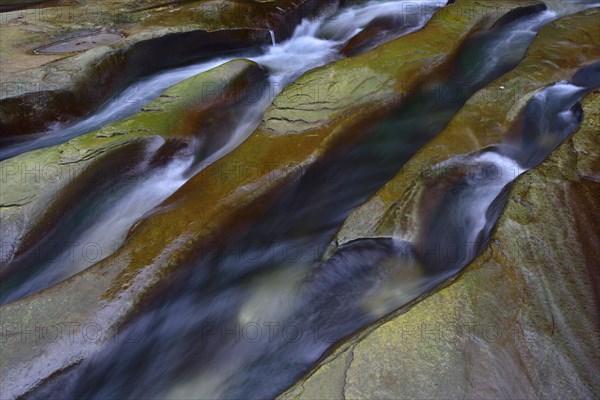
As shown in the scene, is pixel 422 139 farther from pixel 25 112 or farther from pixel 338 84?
pixel 25 112

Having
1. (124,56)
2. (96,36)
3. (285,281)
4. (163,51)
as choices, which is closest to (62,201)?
(285,281)

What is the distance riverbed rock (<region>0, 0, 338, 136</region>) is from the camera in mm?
6695

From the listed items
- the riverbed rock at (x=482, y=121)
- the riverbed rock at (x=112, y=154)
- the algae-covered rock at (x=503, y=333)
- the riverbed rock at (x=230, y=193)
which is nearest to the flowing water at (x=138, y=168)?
the riverbed rock at (x=112, y=154)

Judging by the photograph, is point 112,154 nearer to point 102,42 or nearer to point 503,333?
point 102,42

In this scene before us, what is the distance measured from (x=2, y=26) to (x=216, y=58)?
12.4 feet

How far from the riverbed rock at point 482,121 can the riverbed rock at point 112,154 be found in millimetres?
2623

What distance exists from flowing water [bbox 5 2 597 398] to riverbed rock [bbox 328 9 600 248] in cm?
14

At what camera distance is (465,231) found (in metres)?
4.71

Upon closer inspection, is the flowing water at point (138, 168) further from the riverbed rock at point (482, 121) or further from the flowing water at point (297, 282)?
the riverbed rock at point (482, 121)

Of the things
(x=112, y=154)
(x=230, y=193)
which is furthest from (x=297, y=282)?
(x=112, y=154)

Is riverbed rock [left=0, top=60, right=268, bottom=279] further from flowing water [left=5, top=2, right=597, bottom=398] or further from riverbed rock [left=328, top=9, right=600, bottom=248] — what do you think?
riverbed rock [left=328, top=9, right=600, bottom=248]

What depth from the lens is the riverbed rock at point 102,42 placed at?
6695 millimetres

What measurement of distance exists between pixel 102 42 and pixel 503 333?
7.68m

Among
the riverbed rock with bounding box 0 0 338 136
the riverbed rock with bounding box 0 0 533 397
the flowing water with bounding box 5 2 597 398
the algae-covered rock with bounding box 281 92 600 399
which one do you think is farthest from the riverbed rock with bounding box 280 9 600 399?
the riverbed rock with bounding box 0 0 338 136
